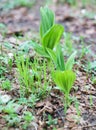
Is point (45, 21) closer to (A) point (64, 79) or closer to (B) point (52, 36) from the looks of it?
(B) point (52, 36)

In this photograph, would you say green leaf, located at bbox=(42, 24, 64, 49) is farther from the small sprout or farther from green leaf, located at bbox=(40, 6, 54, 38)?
the small sprout

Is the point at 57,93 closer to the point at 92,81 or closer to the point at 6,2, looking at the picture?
the point at 92,81

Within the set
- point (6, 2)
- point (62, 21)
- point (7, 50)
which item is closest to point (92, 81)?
point (7, 50)

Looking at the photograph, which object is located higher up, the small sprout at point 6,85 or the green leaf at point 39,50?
the green leaf at point 39,50

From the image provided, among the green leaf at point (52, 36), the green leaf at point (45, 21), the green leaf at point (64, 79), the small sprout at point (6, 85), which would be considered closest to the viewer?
the green leaf at point (64, 79)

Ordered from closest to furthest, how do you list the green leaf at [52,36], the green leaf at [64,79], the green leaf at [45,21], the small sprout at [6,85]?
the green leaf at [64,79]
the small sprout at [6,85]
the green leaf at [52,36]
the green leaf at [45,21]

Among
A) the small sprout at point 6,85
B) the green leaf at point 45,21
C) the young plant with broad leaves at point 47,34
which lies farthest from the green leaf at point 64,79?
the green leaf at point 45,21

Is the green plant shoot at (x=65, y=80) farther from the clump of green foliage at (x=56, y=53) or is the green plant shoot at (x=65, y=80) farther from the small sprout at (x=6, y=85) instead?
the small sprout at (x=6, y=85)
